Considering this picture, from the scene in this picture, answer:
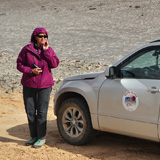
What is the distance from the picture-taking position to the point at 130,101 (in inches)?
224

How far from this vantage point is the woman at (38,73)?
21.2 feet

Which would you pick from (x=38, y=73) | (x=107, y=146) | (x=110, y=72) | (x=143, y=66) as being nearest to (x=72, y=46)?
(x=107, y=146)

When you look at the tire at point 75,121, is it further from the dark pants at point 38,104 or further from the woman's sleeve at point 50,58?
the woman's sleeve at point 50,58

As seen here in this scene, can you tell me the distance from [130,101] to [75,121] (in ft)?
4.08

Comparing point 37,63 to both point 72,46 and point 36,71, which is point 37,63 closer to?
point 36,71

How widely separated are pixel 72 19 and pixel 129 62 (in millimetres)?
28009

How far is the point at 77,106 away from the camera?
21.5 ft

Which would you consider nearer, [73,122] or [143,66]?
[143,66]

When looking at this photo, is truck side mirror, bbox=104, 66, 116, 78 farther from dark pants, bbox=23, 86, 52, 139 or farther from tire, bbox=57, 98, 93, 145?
dark pants, bbox=23, 86, 52, 139

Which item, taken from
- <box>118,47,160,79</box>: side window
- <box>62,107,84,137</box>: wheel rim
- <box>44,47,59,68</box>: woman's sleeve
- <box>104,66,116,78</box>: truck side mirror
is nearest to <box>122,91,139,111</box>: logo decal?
<box>118,47,160,79</box>: side window

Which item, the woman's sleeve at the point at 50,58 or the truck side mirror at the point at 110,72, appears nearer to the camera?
the truck side mirror at the point at 110,72

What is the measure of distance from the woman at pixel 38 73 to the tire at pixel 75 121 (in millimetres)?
313

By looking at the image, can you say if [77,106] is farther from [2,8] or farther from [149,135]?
[2,8]

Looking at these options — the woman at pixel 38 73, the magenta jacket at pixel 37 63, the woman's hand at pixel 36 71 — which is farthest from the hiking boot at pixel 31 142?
the woman's hand at pixel 36 71
